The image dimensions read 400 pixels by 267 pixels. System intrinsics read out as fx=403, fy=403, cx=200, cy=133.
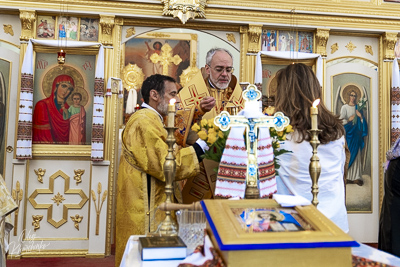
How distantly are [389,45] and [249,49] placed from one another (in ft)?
8.25

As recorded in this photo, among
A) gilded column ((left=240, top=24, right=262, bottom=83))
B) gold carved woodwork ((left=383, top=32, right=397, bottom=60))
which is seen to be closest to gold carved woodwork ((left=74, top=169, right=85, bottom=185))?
gilded column ((left=240, top=24, right=262, bottom=83))

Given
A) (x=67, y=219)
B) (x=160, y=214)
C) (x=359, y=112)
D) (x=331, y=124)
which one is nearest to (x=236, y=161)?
(x=331, y=124)

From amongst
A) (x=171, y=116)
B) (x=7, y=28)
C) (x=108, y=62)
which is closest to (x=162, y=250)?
(x=171, y=116)

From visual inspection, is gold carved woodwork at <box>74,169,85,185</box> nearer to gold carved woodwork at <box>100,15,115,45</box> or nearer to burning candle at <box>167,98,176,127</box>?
gold carved woodwork at <box>100,15,115,45</box>

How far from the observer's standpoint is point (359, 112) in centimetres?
712

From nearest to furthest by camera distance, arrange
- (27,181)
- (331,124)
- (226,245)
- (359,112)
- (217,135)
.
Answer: (226,245)
(217,135)
(331,124)
(27,181)
(359,112)

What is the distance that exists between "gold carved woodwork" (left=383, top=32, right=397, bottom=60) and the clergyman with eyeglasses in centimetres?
432

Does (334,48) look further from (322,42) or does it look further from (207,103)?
(207,103)

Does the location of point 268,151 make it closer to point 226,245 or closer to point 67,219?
point 226,245

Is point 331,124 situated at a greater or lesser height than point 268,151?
greater

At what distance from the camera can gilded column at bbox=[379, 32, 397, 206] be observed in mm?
7035

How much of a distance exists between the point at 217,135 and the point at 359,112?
5583mm

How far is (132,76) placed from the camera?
6.69m

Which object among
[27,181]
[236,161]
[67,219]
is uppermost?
[236,161]
